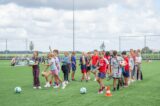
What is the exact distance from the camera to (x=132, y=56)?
21594mm

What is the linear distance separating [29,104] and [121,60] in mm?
5891

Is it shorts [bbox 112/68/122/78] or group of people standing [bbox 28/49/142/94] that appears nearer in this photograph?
group of people standing [bbox 28/49/142/94]

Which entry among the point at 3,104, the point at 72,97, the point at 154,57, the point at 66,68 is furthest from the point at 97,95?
the point at 154,57

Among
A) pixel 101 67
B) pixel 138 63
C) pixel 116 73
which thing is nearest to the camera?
pixel 101 67

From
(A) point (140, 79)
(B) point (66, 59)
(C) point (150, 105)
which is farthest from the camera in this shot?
(A) point (140, 79)

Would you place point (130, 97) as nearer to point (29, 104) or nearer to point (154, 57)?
point (29, 104)

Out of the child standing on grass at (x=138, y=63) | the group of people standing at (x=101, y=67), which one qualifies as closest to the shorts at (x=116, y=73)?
the group of people standing at (x=101, y=67)

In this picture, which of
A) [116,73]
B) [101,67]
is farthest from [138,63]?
[101,67]

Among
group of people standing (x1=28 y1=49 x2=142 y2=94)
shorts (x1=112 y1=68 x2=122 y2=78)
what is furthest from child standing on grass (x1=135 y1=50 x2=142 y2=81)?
shorts (x1=112 y1=68 x2=122 y2=78)

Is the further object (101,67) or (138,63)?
(138,63)

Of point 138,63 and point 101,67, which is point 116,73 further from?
point 138,63

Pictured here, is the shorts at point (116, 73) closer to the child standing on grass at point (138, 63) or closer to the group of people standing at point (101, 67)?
the group of people standing at point (101, 67)

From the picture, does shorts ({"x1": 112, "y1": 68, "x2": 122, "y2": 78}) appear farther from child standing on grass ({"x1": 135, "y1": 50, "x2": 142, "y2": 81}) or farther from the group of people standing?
child standing on grass ({"x1": 135, "y1": 50, "x2": 142, "y2": 81})

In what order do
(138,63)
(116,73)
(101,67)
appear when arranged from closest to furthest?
(101,67), (116,73), (138,63)
